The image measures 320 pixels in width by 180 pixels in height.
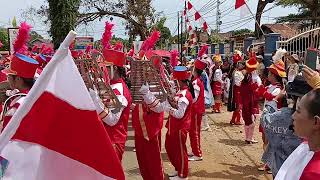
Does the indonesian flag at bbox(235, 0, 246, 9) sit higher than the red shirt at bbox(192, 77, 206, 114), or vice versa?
the indonesian flag at bbox(235, 0, 246, 9)


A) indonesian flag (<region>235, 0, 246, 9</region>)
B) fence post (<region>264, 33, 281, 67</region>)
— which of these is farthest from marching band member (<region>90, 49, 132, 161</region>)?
fence post (<region>264, 33, 281, 67</region>)

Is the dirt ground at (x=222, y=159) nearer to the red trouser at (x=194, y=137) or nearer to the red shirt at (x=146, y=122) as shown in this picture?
the red trouser at (x=194, y=137)

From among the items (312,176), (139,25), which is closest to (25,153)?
(312,176)

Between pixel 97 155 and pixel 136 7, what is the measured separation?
25.7 metres

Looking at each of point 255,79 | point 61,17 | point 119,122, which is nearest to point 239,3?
point 255,79

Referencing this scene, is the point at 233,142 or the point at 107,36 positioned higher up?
the point at 107,36

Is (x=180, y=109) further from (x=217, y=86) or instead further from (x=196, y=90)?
(x=217, y=86)

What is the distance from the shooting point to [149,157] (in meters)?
5.49

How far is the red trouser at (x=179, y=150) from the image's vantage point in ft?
20.4

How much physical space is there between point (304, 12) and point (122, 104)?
93.7 ft

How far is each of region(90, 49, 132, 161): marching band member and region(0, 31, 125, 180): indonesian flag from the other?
6.10ft

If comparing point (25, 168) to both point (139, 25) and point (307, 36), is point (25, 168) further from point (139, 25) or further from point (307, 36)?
point (139, 25)

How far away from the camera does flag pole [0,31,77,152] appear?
201 cm

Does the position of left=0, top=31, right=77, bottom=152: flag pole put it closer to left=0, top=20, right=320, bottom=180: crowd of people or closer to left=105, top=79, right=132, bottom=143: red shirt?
left=0, top=20, right=320, bottom=180: crowd of people
